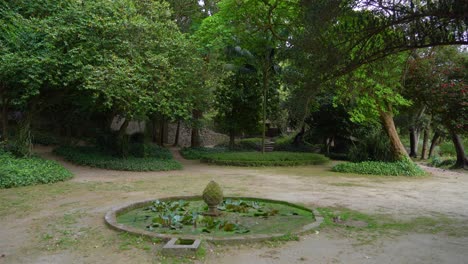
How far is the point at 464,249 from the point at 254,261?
297 centimetres

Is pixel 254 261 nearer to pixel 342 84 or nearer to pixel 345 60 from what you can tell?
pixel 345 60

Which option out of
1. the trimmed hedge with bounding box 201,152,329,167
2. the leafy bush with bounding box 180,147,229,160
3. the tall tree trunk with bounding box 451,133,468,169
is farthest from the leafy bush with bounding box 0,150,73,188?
the tall tree trunk with bounding box 451,133,468,169

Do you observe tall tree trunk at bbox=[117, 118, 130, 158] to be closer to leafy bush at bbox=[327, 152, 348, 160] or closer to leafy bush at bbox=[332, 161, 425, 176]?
leafy bush at bbox=[332, 161, 425, 176]

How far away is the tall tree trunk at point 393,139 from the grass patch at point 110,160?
30.5 ft

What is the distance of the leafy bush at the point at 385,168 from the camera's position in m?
14.3

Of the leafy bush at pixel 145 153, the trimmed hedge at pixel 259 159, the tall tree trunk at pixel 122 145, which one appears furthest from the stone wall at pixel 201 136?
the tall tree trunk at pixel 122 145

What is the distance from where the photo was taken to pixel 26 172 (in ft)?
33.9

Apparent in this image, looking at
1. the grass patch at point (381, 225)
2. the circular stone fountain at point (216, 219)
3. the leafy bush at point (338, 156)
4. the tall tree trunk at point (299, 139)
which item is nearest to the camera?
the circular stone fountain at point (216, 219)

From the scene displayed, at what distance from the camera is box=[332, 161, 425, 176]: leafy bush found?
14.3m

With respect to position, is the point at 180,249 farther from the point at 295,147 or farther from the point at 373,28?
the point at 295,147

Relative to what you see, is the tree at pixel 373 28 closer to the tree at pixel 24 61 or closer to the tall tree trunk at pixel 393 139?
the tree at pixel 24 61

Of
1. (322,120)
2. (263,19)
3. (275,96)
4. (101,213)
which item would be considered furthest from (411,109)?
(101,213)

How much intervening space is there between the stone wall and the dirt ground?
14.6m

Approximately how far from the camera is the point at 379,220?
21.6 feet
